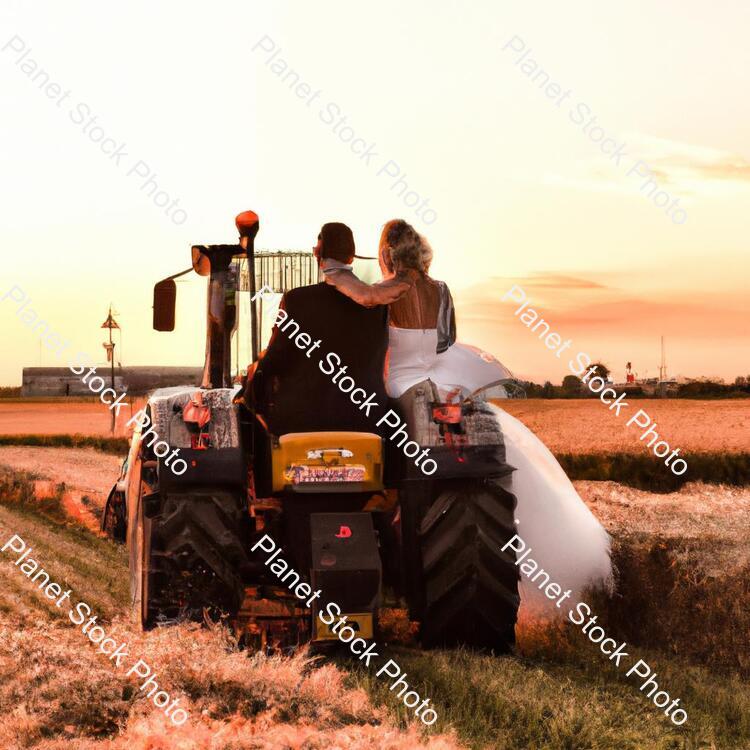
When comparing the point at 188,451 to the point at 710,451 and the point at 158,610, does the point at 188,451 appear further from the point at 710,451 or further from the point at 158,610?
the point at 710,451

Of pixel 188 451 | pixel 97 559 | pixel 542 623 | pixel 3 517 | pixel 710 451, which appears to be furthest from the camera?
pixel 710 451

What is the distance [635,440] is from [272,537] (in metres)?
16.9

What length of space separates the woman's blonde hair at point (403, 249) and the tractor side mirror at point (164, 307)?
1630 millimetres

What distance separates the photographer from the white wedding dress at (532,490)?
22.1ft

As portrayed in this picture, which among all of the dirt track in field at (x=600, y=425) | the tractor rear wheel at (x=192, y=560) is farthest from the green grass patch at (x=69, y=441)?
the tractor rear wheel at (x=192, y=560)

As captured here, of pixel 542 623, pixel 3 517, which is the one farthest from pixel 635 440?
pixel 542 623

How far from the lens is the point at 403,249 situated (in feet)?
20.8

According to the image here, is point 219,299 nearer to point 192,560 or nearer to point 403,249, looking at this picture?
point 403,249

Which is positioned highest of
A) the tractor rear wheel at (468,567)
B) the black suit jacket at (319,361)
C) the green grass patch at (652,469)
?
the black suit jacket at (319,361)

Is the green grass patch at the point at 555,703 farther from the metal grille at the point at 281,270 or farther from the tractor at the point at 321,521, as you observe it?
the metal grille at the point at 281,270

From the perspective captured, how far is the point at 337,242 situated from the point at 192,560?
2028mm

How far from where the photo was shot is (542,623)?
7922 millimetres

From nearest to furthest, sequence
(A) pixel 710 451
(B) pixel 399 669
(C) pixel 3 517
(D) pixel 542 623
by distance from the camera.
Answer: (B) pixel 399 669 → (D) pixel 542 623 → (C) pixel 3 517 → (A) pixel 710 451

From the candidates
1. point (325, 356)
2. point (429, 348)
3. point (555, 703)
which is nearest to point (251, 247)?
point (325, 356)
